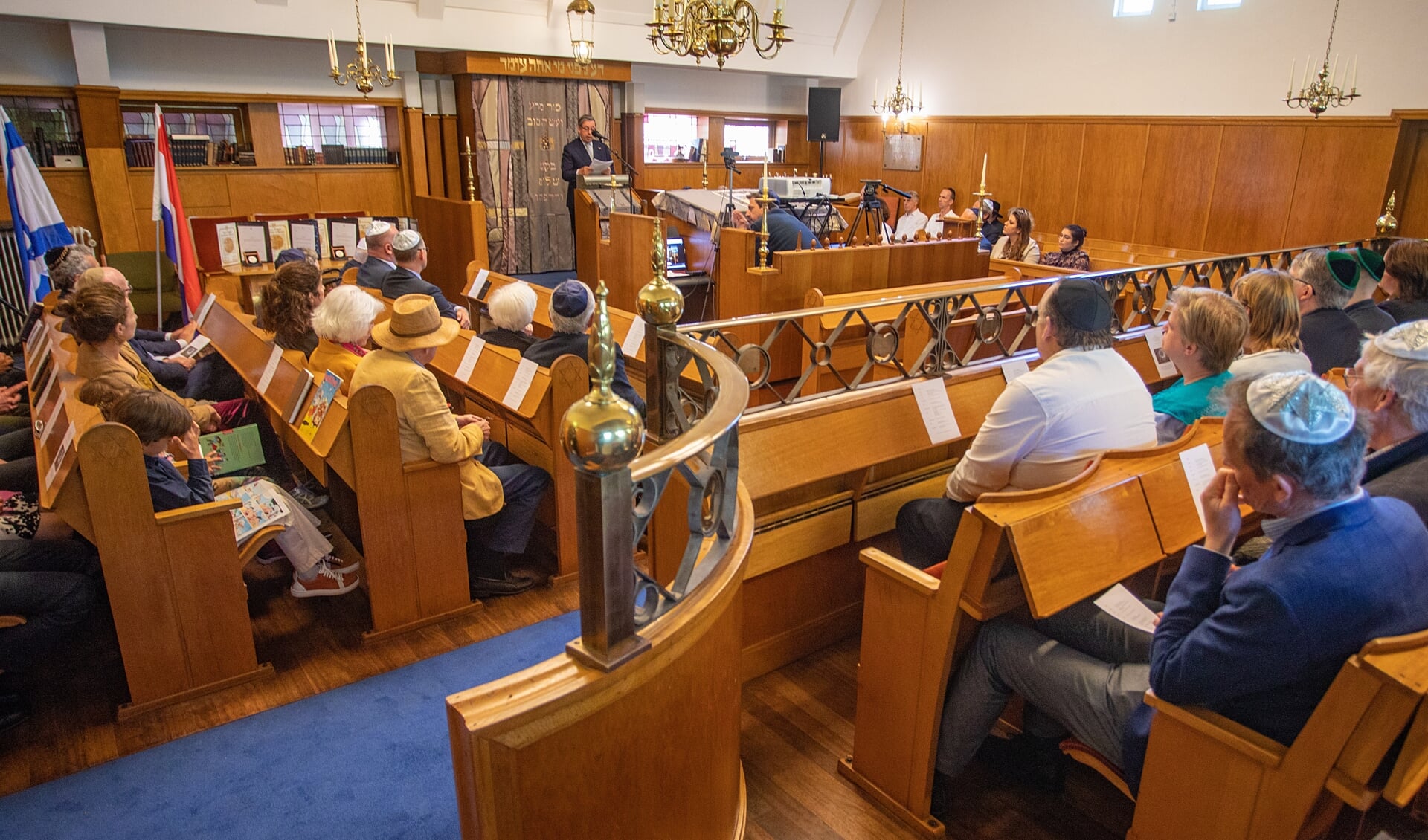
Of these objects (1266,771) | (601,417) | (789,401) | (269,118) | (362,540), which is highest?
(269,118)

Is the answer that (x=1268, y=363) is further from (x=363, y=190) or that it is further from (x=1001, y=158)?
(x=363, y=190)

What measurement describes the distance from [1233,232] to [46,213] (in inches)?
403

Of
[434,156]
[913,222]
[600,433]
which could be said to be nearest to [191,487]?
[600,433]

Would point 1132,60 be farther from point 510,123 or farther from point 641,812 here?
point 641,812

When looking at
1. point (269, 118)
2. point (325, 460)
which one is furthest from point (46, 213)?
point (325, 460)

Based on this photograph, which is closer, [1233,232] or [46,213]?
[46,213]

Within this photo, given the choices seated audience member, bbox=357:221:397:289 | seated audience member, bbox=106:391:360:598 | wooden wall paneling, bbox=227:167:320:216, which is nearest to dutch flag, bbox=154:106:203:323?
seated audience member, bbox=357:221:397:289

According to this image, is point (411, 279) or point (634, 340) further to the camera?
point (411, 279)

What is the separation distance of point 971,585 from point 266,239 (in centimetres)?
720

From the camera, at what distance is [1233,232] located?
27.8 feet

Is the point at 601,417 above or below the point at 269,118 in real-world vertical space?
below

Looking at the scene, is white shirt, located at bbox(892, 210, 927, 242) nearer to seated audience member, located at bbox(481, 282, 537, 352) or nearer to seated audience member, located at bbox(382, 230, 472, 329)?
seated audience member, located at bbox(382, 230, 472, 329)

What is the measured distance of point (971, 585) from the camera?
1.84m

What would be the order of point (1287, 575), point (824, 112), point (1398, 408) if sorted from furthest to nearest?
1. point (824, 112)
2. point (1398, 408)
3. point (1287, 575)
